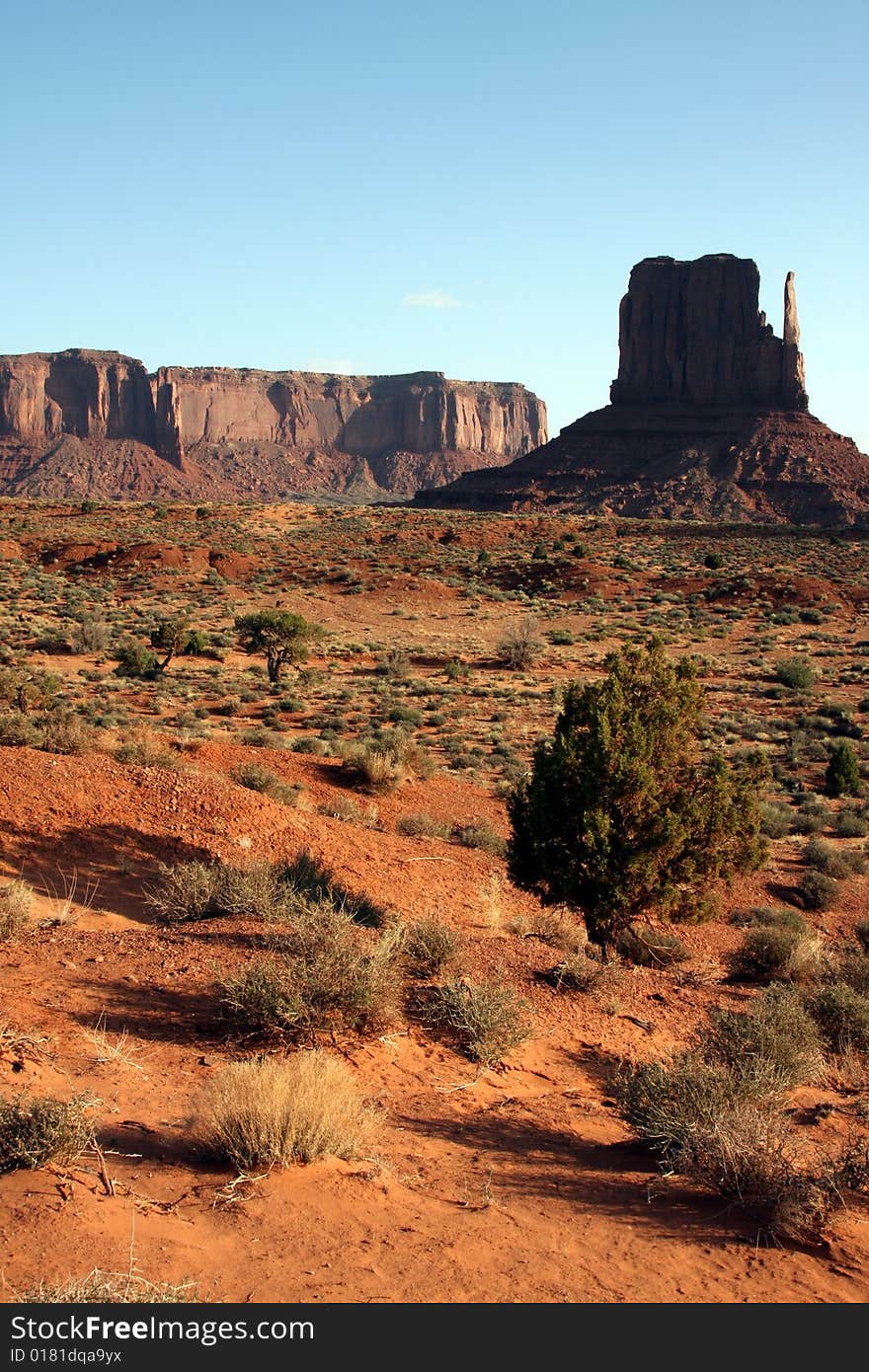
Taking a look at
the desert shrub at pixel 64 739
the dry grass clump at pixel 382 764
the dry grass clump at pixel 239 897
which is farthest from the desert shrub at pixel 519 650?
the dry grass clump at pixel 239 897

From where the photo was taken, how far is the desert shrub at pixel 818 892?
14531 mm

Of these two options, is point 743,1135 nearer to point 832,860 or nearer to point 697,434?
point 832,860

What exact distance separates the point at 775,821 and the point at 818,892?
3.86m

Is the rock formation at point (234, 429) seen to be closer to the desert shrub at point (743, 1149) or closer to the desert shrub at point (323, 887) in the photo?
the desert shrub at point (323, 887)

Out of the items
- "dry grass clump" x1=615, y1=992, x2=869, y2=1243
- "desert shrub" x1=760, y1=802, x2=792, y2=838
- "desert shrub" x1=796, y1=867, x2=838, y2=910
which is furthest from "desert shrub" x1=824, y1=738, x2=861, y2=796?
"dry grass clump" x1=615, y1=992, x2=869, y2=1243

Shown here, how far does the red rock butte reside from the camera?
96.9 metres

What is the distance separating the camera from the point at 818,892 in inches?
575

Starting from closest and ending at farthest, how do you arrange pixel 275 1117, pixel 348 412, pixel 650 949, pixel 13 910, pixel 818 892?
pixel 275 1117, pixel 13 910, pixel 650 949, pixel 818 892, pixel 348 412

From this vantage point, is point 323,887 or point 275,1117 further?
point 323,887

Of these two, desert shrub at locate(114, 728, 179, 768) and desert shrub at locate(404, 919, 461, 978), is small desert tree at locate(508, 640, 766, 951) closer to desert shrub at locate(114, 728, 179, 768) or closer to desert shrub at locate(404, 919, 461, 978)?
desert shrub at locate(404, 919, 461, 978)

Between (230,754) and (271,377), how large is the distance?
18190 cm

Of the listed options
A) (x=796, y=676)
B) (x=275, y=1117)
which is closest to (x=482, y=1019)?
(x=275, y=1117)

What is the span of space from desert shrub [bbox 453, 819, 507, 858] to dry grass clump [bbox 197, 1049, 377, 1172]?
8.96 metres

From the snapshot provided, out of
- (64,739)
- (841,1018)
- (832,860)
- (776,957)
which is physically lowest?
(832,860)
